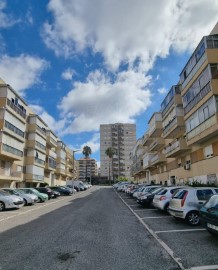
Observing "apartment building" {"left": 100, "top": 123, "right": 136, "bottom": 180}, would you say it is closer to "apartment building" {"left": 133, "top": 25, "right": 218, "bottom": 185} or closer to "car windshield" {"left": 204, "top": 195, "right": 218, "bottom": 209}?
"apartment building" {"left": 133, "top": 25, "right": 218, "bottom": 185}

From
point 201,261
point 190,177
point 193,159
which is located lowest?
point 201,261

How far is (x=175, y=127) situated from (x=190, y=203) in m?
22.5

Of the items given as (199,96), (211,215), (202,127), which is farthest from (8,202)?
(199,96)

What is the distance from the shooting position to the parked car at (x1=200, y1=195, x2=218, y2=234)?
24.5ft

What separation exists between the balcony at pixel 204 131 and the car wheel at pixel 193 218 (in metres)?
11.3

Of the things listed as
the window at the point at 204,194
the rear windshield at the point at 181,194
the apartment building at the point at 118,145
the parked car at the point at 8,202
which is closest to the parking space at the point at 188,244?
the rear windshield at the point at 181,194

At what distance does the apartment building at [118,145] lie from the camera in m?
138

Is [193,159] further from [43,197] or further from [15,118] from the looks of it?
[15,118]

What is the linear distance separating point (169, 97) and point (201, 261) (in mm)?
31751

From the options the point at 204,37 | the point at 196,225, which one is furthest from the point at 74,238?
the point at 204,37

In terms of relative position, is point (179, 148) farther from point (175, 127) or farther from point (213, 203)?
point (213, 203)

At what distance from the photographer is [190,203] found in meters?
10.8

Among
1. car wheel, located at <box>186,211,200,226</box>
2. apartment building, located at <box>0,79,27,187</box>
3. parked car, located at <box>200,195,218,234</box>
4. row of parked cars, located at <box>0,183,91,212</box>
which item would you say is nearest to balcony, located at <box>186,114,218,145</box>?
car wheel, located at <box>186,211,200,226</box>

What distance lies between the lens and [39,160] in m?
47.6
